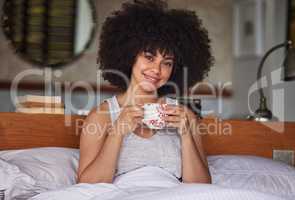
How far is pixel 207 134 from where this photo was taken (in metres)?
2.00

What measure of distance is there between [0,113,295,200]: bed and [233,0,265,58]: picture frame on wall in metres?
1.12

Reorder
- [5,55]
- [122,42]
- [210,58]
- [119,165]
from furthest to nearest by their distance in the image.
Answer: [5,55] < [210,58] < [122,42] < [119,165]

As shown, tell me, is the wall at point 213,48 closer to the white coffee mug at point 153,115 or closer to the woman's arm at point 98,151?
the woman's arm at point 98,151

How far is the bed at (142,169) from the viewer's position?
49.3 inches

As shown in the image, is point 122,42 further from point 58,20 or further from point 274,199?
point 58,20

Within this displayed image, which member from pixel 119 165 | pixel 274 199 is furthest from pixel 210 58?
pixel 274 199

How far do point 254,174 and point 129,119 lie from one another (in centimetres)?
55

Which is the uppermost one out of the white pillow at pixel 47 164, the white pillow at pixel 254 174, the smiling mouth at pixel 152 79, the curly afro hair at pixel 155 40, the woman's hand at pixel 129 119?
the curly afro hair at pixel 155 40

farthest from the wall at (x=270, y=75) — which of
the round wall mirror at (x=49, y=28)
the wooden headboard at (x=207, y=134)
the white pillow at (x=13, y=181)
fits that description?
the white pillow at (x=13, y=181)

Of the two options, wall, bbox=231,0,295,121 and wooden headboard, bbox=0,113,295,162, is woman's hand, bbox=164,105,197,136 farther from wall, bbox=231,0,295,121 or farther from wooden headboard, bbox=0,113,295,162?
wall, bbox=231,0,295,121

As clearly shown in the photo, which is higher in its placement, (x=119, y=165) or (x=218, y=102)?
(x=218, y=102)

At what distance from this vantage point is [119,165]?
5.01 feet

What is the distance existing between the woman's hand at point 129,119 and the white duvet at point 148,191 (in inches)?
5.6

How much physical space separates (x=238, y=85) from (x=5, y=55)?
139 centimetres
